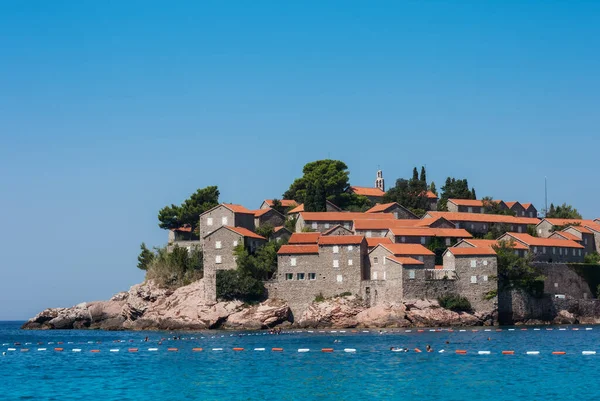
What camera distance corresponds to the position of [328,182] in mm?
121688

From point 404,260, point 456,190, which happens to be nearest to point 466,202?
point 456,190

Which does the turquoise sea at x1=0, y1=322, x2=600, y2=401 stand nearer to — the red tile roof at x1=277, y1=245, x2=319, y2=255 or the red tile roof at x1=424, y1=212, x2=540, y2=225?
the red tile roof at x1=277, y1=245, x2=319, y2=255

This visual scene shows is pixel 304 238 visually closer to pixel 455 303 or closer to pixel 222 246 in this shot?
pixel 222 246

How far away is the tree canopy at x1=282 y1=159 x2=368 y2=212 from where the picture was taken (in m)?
121

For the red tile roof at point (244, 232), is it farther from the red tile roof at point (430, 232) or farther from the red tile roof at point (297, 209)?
the red tile roof at point (297, 209)

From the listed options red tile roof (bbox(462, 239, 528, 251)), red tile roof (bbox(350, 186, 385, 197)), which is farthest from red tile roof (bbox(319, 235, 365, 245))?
red tile roof (bbox(350, 186, 385, 197))

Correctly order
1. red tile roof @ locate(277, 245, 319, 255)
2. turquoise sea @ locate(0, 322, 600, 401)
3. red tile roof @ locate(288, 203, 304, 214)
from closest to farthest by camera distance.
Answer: turquoise sea @ locate(0, 322, 600, 401) → red tile roof @ locate(277, 245, 319, 255) → red tile roof @ locate(288, 203, 304, 214)

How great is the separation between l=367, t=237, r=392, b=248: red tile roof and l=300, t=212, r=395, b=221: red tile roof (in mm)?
10931

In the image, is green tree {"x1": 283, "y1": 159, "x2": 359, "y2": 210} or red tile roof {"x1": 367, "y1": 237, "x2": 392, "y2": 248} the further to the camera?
green tree {"x1": 283, "y1": 159, "x2": 359, "y2": 210}

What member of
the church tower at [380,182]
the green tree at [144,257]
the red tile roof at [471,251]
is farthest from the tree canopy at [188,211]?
the church tower at [380,182]

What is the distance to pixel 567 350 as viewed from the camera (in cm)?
6303

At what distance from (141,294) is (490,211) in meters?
48.9

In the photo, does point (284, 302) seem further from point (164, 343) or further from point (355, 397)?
point (355, 397)

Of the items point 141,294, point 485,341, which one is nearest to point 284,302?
point 141,294
